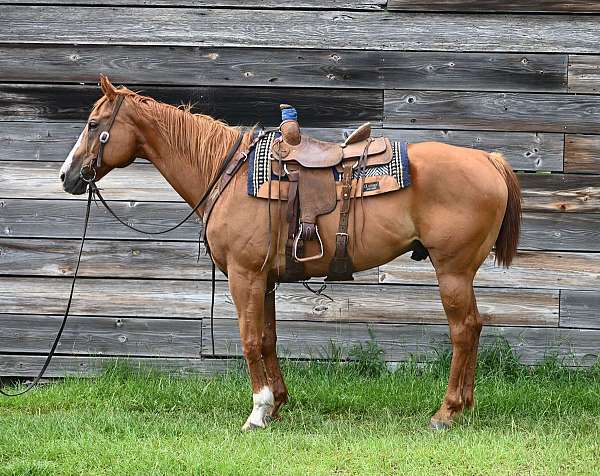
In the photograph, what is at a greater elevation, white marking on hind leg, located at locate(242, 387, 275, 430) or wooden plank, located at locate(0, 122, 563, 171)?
wooden plank, located at locate(0, 122, 563, 171)

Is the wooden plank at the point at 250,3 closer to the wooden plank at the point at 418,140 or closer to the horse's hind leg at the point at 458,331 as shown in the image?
the wooden plank at the point at 418,140

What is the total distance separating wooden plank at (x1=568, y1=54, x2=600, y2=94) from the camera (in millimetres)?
6453

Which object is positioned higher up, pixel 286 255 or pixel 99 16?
pixel 99 16

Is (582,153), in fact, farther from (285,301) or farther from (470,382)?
(285,301)

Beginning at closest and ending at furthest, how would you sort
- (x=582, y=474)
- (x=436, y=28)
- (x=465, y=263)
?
(x=582, y=474), (x=465, y=263), (x=436, y=28)

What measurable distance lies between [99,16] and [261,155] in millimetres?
2056

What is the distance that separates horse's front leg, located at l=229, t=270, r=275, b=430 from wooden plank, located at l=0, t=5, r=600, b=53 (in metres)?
2.08

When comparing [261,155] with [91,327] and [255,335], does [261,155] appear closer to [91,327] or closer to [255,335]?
[255,335]

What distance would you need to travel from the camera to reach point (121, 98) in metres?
5.44

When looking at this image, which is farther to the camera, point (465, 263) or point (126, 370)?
point (126, 370)

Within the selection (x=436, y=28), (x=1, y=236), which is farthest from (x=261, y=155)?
(x=1, y=236)

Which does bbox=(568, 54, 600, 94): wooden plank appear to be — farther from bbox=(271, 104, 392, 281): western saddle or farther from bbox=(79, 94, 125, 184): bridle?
bbox=(79, 94, 125, 184): bridle

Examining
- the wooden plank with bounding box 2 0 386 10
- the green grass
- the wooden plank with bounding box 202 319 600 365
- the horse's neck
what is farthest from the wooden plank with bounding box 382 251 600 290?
the wooden plank with bounding box 2 0 386 10

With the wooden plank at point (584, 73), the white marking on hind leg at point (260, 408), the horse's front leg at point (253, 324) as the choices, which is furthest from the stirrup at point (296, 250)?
the wooden plank at point (584, 73)
